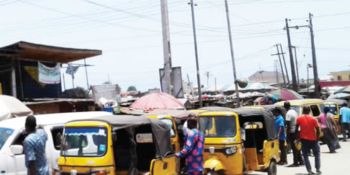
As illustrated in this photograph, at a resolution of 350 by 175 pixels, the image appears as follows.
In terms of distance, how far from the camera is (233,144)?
9797 millimetres

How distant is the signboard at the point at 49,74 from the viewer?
70.0 ft

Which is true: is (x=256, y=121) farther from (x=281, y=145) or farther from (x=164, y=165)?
(x=164, y=165)

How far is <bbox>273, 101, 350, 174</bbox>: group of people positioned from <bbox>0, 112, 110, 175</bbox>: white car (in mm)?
6076

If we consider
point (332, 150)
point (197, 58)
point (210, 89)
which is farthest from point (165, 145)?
point (210, 89)

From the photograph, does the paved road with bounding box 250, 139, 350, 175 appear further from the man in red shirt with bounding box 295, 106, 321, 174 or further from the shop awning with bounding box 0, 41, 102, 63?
the shop awning with bounding box 0, 41, 102, 63

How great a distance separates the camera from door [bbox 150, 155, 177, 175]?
8.00m

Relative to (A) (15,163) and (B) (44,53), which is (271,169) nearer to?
(A) (15,163)

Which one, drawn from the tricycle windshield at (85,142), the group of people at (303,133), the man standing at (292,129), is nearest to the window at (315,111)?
the group of people at (303,133)

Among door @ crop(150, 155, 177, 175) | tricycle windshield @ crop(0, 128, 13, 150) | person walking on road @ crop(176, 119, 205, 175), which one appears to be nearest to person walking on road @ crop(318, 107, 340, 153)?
door @ crop(150, 155, 177, 175)

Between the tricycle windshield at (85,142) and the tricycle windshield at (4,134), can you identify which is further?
the tricycle windshield at (4,134)

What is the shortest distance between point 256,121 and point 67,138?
5947 mm

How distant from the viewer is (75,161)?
24.4 ft

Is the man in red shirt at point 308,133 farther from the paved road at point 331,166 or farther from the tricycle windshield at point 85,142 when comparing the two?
the tricycle windshield at point 85,142

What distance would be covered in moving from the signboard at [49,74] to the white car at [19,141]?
445 inches
